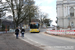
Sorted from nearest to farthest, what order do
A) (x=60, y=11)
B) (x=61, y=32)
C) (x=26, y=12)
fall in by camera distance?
(x=61, y=32) → (x=26, y=12) → (x=60, y=11)

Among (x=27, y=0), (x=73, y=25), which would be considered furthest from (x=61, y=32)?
(x=73, y=25)

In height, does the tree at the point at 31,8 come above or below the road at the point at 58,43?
above

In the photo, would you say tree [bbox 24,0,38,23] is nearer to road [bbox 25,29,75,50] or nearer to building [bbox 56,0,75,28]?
building [bbox 56,0,75,28]

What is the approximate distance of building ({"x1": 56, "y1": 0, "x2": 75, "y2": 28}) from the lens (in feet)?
160

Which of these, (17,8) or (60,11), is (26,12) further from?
(60,11)

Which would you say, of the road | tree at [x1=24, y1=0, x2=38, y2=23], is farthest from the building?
the road

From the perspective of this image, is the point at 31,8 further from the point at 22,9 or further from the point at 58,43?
the point at 58,43

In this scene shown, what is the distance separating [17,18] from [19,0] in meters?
5.90

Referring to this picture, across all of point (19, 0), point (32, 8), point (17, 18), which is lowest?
point (17, 18)

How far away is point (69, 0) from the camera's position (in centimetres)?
4928

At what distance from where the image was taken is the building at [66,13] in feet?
160

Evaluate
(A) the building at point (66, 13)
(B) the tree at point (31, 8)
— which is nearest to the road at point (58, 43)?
(B) the tree at point (31, 8)

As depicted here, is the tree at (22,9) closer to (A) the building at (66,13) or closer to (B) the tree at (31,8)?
(B) the tree at (31,8)

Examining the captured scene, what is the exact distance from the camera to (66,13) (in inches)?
1976
